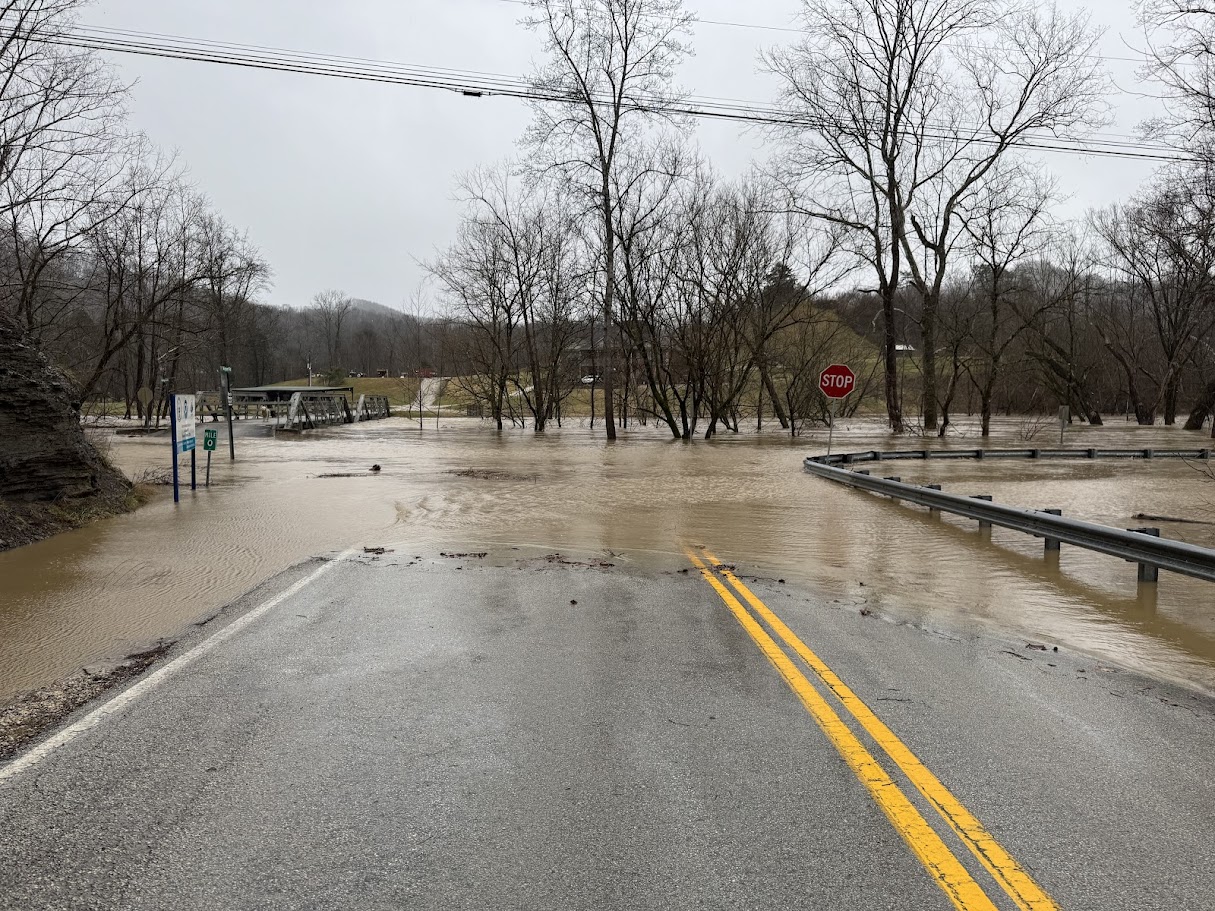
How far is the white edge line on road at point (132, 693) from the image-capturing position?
3.61 metres

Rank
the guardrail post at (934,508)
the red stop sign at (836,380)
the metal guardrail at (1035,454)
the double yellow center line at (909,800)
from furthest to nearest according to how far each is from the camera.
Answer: the metal guardrail at (1035,454)
the red stop sign at (836,380)
the guardrail post at (934,508)
the double yellow center line at (909,800)

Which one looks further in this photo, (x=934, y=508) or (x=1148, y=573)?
(x=934, y=508)

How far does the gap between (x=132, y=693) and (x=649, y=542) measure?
20.0 feet

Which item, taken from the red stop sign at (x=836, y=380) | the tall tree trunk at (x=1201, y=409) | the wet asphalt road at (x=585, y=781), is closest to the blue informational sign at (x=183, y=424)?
the wet asphalt road at (x=585, y=781)

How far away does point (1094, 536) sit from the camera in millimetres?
7887

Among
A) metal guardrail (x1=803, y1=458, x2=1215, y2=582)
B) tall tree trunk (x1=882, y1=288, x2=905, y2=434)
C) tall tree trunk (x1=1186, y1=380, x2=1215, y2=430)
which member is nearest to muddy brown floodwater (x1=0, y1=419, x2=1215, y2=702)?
metal guardrail (x1=803, y1=458, x2=1215, y2=582)

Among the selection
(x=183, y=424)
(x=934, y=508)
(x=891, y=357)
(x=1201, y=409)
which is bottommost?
(x=934, y=508)

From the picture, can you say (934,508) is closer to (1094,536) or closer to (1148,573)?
(1094,536)

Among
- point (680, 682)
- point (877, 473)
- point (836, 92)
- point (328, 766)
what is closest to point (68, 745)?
point (328, 766)

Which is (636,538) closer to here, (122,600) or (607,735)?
(122,600)

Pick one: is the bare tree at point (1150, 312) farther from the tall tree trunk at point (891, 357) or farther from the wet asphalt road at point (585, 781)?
the wet asphalt road at point (585, 781)

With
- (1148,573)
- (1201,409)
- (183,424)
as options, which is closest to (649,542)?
(1148,573)

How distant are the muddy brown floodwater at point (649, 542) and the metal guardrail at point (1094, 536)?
31cm

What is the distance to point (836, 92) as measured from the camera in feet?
113
